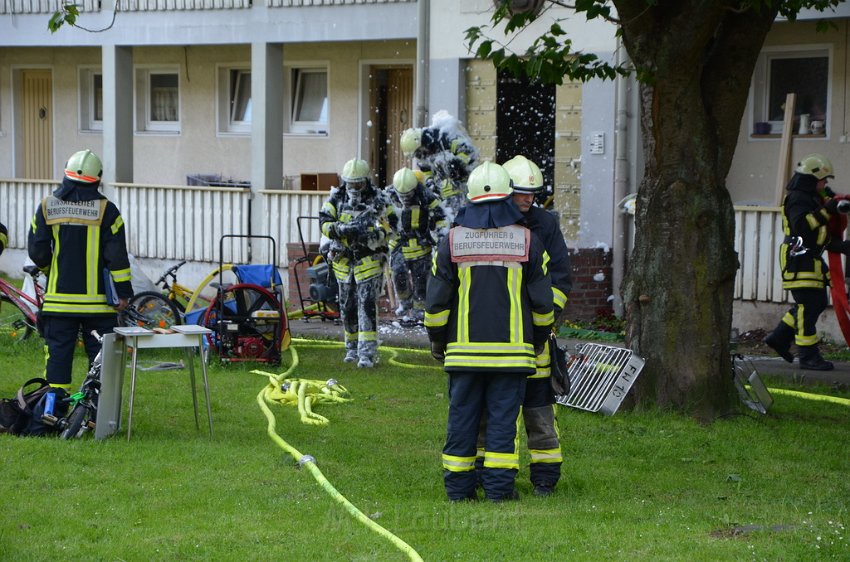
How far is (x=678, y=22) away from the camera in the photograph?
374 inches

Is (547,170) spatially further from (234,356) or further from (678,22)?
(678,22)

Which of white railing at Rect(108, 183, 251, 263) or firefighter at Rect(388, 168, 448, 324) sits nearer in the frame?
firefighter at Rect(388, 168, 448, 324)

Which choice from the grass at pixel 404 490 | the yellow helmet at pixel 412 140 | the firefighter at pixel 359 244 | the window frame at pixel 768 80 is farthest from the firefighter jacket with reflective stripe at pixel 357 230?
the window frame at pixel 768 80

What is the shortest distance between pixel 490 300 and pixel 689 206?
325cm

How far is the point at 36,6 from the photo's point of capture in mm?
20312

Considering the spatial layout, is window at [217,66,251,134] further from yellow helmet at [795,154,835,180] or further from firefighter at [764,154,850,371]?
yellow helmet at [795,154,835,180]

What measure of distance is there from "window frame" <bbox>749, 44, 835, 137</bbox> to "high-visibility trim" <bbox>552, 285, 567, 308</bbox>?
28.2 ft

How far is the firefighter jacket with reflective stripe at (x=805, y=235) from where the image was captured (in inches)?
480

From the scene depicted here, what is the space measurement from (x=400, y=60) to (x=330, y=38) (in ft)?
5.67

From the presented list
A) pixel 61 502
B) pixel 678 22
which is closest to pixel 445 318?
pixel 61 502

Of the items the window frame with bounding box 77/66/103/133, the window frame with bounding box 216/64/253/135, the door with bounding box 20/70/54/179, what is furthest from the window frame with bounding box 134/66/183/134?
the door with bounding box 20/70/54/179

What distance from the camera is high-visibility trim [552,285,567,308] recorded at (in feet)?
24.5

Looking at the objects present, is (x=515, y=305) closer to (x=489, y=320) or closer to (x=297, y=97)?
(x=489, y=320)

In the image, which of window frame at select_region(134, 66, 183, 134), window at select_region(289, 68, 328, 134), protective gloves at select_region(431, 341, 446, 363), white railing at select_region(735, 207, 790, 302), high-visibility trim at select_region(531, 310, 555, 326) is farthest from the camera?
window frame at select_region(134, 66, 183, 134)
